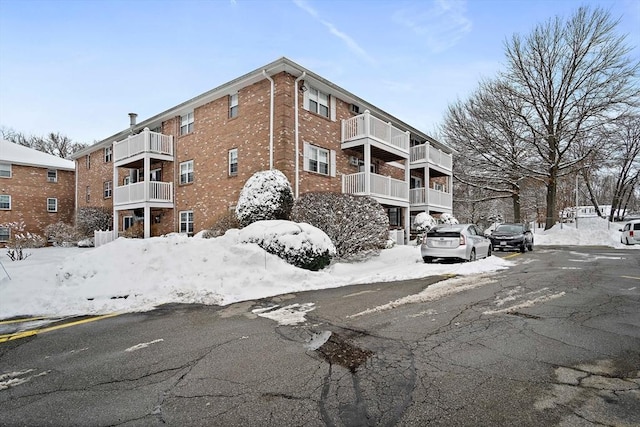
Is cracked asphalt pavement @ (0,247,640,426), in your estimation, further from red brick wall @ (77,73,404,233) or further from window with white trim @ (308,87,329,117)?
window with white trim @ (308,87,329,117)

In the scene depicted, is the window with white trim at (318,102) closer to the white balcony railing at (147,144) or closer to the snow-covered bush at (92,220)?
the white balcony railing at (147,144)

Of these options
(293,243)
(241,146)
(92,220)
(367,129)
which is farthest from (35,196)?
(293,243)

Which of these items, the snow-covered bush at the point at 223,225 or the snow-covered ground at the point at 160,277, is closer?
the snow-covered ground at the point at 160,277

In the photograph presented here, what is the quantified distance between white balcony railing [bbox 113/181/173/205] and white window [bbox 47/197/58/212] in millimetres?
14948

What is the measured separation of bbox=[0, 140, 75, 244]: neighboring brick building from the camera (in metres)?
27.5

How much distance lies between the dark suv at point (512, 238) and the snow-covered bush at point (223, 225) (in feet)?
44.2

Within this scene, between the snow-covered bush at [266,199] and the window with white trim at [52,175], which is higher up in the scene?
the window with white trim at [52,175]

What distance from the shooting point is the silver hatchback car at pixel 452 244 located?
11.1 m

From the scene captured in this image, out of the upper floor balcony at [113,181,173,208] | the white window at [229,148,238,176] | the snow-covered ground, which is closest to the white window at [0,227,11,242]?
the upper floor balcony at [113,181,173,208]

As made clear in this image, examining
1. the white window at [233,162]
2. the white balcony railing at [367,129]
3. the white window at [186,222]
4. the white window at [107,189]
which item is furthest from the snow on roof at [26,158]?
the white balcony railing at [367,129]

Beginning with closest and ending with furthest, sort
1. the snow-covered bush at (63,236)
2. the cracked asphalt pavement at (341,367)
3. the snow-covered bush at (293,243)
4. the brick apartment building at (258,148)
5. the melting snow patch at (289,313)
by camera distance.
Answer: the cracked asphalt pavement at (341,367) → the melting snow patch at (289,313) → the snow-covered bush at (293,243) → the brick apartment building at (258,148) → the snow-covered bush at (63,236)

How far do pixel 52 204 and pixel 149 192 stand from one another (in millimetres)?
17634

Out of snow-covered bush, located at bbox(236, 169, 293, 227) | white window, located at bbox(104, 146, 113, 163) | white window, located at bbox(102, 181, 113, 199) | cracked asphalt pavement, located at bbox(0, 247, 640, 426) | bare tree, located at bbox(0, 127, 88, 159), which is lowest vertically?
cracked asphalt pavement, located at bbox(0, 247, 640, 426)

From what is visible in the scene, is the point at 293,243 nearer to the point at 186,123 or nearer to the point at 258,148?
the point at 258,148
